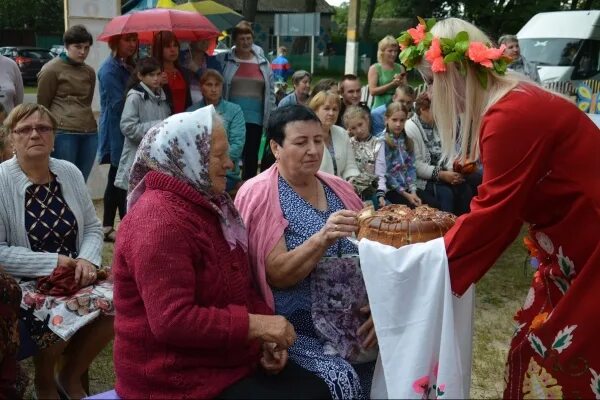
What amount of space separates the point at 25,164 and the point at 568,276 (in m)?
2.63

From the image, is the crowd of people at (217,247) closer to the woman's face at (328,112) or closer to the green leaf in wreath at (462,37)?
the green leaf in wreath at (462,37)

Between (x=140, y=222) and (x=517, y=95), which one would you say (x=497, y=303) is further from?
(x=140, y=222)

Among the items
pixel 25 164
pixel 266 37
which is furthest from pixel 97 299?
pixel 266 37

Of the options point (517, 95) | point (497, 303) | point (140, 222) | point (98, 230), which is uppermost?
point (517, 95)

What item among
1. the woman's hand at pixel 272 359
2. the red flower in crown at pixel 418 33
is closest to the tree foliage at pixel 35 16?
the red flower in crown at pixel 418 33

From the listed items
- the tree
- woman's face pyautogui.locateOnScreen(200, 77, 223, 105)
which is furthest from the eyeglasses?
the tree

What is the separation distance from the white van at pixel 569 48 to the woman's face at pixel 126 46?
12.2 meters

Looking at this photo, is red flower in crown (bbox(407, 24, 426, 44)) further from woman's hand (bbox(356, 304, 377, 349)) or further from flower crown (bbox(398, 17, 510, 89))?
woman's hand (bbox(356, 304, 377, 349))

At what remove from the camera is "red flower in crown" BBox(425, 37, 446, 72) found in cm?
230

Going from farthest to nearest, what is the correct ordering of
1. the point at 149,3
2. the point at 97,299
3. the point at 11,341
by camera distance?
the point at 149,3 < the point at 97,299 < the point at 11,341

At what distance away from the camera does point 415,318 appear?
2256 mm

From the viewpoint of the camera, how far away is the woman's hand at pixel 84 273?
10.9ft

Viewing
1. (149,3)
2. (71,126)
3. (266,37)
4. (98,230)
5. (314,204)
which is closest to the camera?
(314,204)

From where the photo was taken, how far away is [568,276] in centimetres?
237
